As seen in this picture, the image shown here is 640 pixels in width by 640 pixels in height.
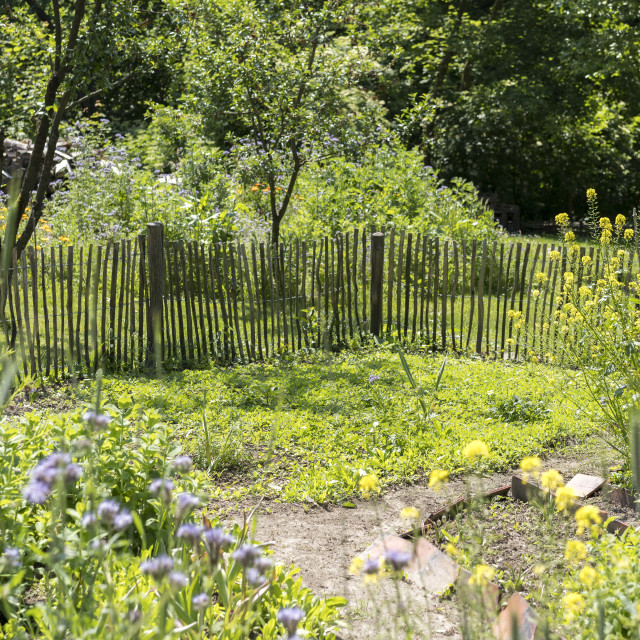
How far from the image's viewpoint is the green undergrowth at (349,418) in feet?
14.0

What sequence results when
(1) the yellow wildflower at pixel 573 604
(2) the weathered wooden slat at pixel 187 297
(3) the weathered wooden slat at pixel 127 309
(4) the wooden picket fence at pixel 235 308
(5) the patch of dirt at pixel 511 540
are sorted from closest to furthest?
1. (1) the yellow wildflower at pixel 573 604
2. (5) the patch of dirt at pixel 511 540
3. (4) the wooden picket fence at pixel 235 308
4. (3) the weathered wooden slat at pixel 127 309
5. (2) the weathered wooden slat at pixel 187 297

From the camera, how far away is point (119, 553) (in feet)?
8.87

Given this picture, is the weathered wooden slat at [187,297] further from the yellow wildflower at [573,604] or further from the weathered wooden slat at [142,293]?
the yellow wildflower at [573,604]

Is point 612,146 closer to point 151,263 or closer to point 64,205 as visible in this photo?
point 64,205

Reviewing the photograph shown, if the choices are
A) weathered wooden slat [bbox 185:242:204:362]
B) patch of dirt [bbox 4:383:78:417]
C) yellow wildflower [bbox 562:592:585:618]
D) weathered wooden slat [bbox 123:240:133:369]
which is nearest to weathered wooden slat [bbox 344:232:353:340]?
weathered wooden slat [bbox 185:242:204:362]

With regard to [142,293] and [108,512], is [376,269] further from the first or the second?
[108,512]

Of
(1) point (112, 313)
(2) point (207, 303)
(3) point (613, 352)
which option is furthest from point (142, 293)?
(3) point (613, 352)

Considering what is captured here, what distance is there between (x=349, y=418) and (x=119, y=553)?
2.54m

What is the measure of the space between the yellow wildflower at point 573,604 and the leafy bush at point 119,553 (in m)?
0.81

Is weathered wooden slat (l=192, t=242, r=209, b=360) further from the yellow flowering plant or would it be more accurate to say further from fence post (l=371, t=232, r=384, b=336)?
the yellow flowering plant

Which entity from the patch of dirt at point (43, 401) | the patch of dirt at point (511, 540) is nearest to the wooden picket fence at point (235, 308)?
the patch of dirt at point (43, 401)

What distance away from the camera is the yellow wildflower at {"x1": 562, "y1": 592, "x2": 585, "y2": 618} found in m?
2.00

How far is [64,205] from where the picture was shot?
10.8m

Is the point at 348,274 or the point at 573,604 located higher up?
the point at 348,274
